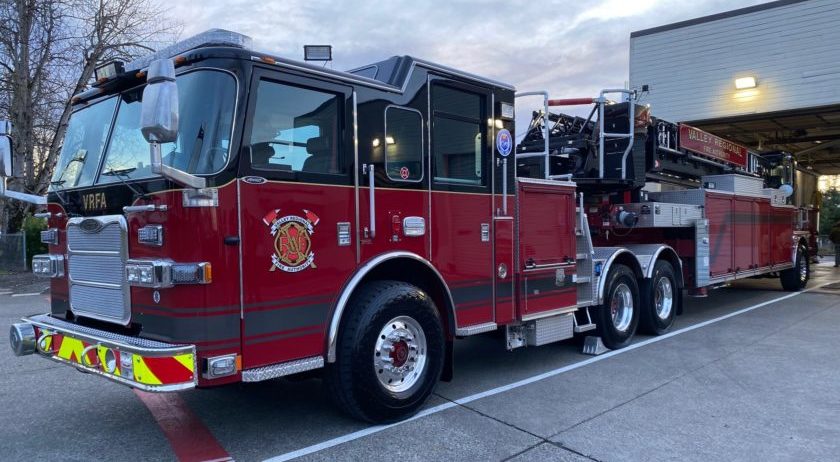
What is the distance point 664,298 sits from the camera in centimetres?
844

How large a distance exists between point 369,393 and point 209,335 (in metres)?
1.28

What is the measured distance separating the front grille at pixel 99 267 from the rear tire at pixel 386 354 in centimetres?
150

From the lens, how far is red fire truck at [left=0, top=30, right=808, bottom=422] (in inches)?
145

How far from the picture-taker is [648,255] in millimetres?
8039

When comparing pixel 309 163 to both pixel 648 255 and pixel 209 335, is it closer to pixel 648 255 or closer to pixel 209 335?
pixel 209 335

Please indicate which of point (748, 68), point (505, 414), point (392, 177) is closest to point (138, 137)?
point (392, 177)

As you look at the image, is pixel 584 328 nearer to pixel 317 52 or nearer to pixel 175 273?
pixel 317 52

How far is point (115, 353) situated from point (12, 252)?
17011 millimetres

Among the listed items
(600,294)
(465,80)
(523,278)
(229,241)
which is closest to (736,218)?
(600,294)

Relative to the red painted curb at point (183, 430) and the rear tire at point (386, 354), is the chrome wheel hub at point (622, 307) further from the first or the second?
the red painted curb at point (183, 430)

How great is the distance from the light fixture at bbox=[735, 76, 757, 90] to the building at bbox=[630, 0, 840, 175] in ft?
0.08

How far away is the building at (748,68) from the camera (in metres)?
14.2

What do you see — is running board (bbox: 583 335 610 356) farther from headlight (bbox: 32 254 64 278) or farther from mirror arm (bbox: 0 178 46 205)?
mirror arm (bbox: 0 178 46 205)

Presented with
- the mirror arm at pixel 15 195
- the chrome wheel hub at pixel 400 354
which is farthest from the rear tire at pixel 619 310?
the mirror arm at pixel 15 195
